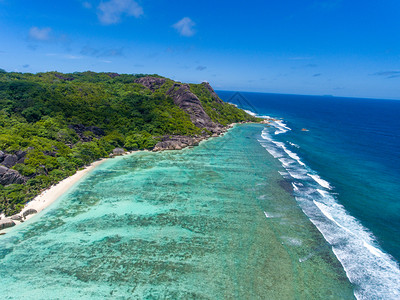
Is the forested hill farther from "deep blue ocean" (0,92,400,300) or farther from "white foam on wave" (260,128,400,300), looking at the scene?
"white foam on wave" (260,128,400,300)

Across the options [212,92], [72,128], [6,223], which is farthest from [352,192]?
[212,92]

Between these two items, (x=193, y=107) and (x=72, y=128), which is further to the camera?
(x=193, y=107)

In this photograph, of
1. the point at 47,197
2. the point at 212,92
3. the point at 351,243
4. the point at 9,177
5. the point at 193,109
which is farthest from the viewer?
the point at 212,92

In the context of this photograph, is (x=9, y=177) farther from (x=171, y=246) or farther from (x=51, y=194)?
(x=171, y=246)

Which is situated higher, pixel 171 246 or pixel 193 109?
pixel 193 109

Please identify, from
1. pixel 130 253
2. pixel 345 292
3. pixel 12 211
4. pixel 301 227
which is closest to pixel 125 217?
pixel 130 253

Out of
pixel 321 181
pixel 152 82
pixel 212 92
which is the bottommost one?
pixel 321 181

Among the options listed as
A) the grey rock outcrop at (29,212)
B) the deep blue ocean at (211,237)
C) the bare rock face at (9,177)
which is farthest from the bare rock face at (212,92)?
the grey rock outcrop at (29,212)
